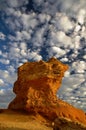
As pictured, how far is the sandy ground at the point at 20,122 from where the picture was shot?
1411 inches

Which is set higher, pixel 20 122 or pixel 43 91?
pixel 43 91

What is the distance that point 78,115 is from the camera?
5022 cm

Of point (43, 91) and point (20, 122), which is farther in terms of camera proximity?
point (43, 91)

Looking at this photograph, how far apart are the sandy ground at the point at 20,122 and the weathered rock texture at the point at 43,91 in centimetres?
217

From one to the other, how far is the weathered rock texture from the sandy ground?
2.17 metres

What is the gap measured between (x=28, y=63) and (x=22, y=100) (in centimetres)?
802

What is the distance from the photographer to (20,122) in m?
40.0

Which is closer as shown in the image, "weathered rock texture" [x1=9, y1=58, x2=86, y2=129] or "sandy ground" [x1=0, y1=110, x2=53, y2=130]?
"sandy ground" [x1=0, y1=110, x2=53, y2=130]

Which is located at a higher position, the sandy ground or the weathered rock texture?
the weathered rock texture

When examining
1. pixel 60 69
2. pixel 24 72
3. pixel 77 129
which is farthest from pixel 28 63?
pixel 77 129

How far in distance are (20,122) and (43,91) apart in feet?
34.1

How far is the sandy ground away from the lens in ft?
118

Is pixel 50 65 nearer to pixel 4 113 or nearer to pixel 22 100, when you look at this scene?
pixel 22 100

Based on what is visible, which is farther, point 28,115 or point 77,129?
point 28,115
